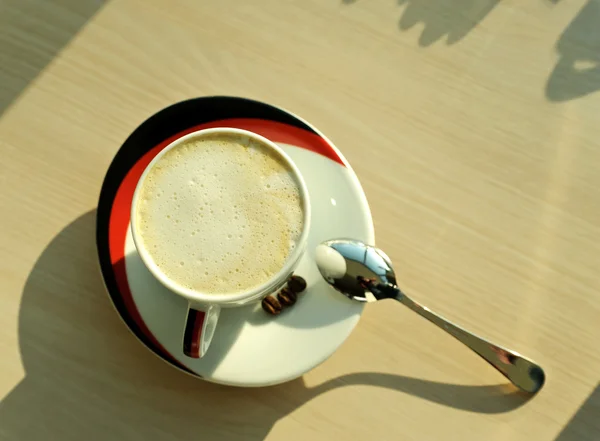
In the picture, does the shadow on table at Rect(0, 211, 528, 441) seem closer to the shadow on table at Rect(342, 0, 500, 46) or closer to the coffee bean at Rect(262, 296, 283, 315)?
the coffee bean at Rect(262, 296, 283, 315)

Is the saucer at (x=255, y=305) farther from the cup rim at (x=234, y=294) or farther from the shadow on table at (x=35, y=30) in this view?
the shadow on table at (x=35, y=30)

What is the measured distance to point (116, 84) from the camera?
68cm

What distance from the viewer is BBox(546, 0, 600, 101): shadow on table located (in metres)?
0.68

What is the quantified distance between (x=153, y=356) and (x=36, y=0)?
0.47 metres

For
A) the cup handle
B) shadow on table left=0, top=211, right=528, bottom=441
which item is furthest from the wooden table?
the cup handle

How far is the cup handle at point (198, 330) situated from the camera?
505 mm

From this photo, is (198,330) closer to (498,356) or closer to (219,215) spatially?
(219,215)

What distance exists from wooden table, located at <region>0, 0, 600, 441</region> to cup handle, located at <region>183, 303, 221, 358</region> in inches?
4.3

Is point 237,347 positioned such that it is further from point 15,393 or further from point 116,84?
point 116,84

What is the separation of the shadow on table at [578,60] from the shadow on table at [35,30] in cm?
58

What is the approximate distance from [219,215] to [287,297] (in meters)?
0.12

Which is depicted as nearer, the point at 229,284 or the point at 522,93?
the point at 229,284

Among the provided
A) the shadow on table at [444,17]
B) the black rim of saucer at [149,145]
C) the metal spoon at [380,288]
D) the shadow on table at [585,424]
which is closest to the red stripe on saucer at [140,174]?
the black rim of saucer at [149,145]

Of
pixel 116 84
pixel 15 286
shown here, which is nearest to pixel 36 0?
pixel 116 84
